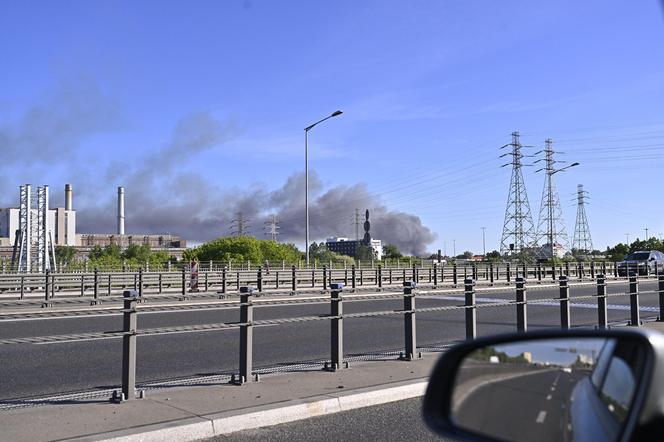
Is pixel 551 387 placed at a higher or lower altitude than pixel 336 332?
higher

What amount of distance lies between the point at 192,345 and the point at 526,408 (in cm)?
1104

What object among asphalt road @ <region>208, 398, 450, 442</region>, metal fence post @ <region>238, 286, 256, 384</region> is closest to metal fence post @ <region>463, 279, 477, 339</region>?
asphalt road @ <region>208, 398, 450, 442</region>

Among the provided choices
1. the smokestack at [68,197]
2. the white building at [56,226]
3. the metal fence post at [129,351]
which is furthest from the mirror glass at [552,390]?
the smokestack at [68,197]

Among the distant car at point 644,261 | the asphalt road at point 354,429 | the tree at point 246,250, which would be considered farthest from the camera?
the tree at point 246,250

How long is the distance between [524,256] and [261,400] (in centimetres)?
7671

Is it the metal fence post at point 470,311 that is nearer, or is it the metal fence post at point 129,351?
the metal fence post at point 129,351

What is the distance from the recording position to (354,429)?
21.0 ft

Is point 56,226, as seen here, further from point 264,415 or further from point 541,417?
point 541,417

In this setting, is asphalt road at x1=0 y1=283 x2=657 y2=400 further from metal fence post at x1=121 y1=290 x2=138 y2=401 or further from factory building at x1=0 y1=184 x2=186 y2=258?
factory building at x1=0 y1=184 x2=186 y2=258

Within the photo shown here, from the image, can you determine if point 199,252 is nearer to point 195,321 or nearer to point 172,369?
point 195,321

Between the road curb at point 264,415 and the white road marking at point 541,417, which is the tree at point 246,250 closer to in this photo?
the road curb at point 264,415

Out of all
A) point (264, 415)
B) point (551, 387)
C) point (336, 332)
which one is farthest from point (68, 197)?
point (551, 387)

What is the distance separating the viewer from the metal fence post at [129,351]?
279 inches

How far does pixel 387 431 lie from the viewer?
636cm
